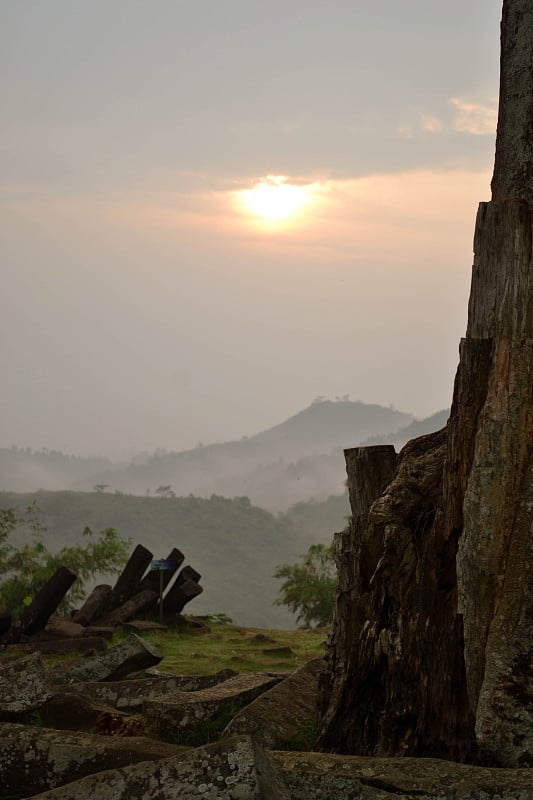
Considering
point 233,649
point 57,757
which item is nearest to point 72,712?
point 57,757

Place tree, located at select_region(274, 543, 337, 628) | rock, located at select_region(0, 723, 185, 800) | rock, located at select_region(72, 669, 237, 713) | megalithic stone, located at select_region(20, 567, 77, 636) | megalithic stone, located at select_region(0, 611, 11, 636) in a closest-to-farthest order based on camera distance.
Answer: rock, located at select_region(0, 723, 185, 800) < rock, located at select_region(72, 669, 237, 713) < megalithic stone, located at select_region(20, 567, 77, 636) < megalithic stone, located at select_region(0, 611, 11, 636) < tree, located at select_region(274, 543, 337, 628)

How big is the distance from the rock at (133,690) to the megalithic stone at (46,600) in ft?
18.9

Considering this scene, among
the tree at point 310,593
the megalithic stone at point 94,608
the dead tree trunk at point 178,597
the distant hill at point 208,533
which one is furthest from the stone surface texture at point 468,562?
the distant hill at point 208,533

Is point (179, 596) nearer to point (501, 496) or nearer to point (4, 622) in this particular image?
point (4, 622)

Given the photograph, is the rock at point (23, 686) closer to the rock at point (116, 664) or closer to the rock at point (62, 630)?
the rock at point (116, 664)

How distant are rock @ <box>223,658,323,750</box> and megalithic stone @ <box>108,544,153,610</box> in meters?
9.56

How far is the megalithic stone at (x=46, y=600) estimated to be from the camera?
16438mm

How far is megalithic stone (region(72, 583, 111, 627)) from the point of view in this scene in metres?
18.9

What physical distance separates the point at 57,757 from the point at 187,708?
2324 mm

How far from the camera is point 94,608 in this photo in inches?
745

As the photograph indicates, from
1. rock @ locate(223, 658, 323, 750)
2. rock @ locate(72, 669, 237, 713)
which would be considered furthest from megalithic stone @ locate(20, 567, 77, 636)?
rock @ locate(223, 658, 323, 750)

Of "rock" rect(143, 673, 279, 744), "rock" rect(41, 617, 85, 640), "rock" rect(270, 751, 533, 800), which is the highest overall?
"rock" rect(270, 751, 533, 800)

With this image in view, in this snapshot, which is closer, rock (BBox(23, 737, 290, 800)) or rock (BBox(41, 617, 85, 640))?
rock (BBox(23, 737, 290, 800))

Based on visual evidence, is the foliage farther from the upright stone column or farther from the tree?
the upright stone column
